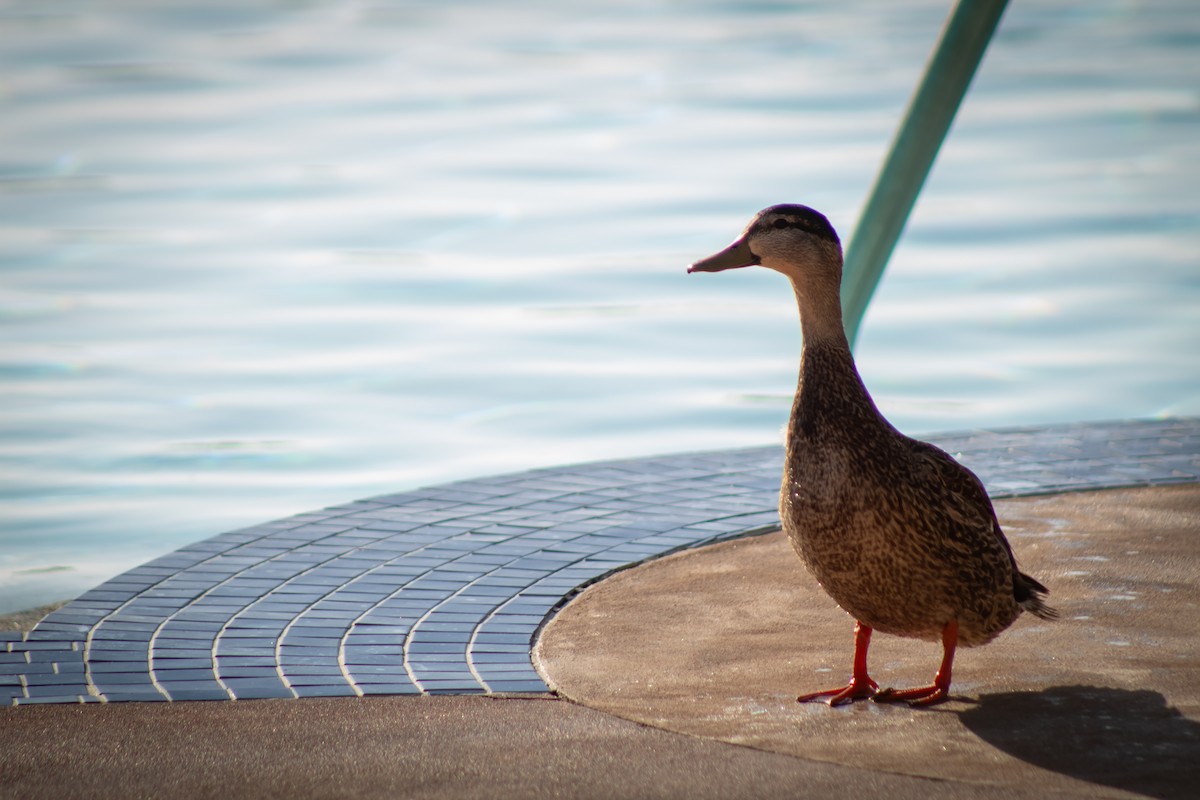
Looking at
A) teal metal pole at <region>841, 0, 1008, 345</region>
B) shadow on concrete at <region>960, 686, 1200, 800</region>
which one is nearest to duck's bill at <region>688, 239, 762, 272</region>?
→ shadow on concrete at <region>960, 686, 1200, 800</region>

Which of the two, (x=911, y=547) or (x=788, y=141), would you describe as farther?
(x=788, y=141)

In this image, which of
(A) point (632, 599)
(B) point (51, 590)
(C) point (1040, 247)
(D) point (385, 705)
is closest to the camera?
(D) point (385, 705)

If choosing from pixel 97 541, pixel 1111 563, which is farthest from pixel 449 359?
pixel 1111 563

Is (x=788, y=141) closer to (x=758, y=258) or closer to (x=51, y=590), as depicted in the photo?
(x=51, y=590)

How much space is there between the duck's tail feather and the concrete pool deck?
9.9 inches

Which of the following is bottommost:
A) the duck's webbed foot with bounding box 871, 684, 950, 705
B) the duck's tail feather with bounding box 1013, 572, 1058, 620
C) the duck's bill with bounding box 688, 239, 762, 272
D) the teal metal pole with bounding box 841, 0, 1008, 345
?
the duck's webbed foot with bounding box 871, 684, 950, 705

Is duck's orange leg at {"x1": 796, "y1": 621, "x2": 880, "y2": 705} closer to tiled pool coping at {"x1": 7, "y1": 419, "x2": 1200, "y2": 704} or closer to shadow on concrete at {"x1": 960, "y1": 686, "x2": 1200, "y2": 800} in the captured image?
shadow on concrete at {"x1": 960, "y1": 686, "x2": 1200, "y2": 800}

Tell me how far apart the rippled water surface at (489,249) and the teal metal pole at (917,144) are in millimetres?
2502

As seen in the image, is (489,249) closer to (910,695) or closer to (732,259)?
(732,259)

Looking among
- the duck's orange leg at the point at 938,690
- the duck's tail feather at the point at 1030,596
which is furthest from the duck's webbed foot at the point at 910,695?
the duck's tail feather at the point at 1030,596

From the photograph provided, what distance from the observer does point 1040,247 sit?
1544 centimetres

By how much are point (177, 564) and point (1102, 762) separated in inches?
162

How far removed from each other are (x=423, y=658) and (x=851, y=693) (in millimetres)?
1573

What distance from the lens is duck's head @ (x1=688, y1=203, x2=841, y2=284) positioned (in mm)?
5230
